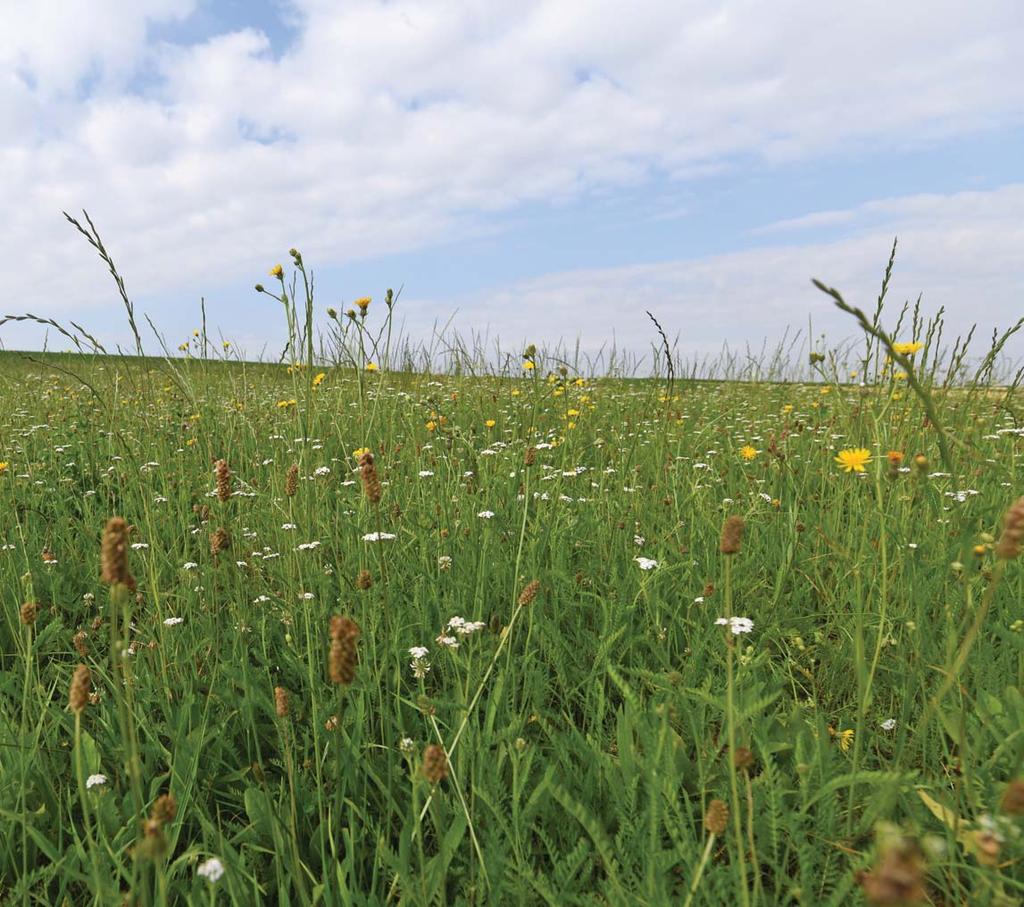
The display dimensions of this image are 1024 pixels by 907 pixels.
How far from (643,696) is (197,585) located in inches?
56.2

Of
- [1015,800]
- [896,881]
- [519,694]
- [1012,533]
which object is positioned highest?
[1012,533]

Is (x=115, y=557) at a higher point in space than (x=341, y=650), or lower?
higher

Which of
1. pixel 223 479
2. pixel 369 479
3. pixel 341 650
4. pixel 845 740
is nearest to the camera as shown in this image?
pixel 341 650

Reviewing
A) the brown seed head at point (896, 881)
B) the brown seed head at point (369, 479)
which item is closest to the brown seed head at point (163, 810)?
the brown seed head at point (369, 479)

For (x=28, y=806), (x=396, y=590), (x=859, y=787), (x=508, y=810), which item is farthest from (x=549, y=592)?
(x=28, y=806)

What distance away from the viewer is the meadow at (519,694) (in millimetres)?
1135

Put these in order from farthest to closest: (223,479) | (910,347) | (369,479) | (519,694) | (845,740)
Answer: (910,347) → (519,694) → (845,740) → (223,479) → (369,479)

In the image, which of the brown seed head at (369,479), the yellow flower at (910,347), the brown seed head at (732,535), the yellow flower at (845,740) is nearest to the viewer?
the brown seed head at (732,535)

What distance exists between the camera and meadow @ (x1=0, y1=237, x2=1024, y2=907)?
44.7 inches

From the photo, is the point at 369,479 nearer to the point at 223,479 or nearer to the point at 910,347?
the point at 223,479

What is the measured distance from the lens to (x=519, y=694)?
179 centimetres

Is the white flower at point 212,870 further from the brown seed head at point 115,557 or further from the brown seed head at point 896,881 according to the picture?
the brown seed head at point 896,881

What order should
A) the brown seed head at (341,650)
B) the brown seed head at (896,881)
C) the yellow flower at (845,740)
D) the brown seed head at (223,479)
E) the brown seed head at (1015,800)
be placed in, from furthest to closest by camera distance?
the yellow flower at (845,740) → the brown seed head at (223,479) → the brown seed head at (341,650) → the brown seed head at (1015,800) → the brown seed head at (896,881)

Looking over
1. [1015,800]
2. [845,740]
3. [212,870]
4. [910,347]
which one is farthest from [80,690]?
[910,347]
